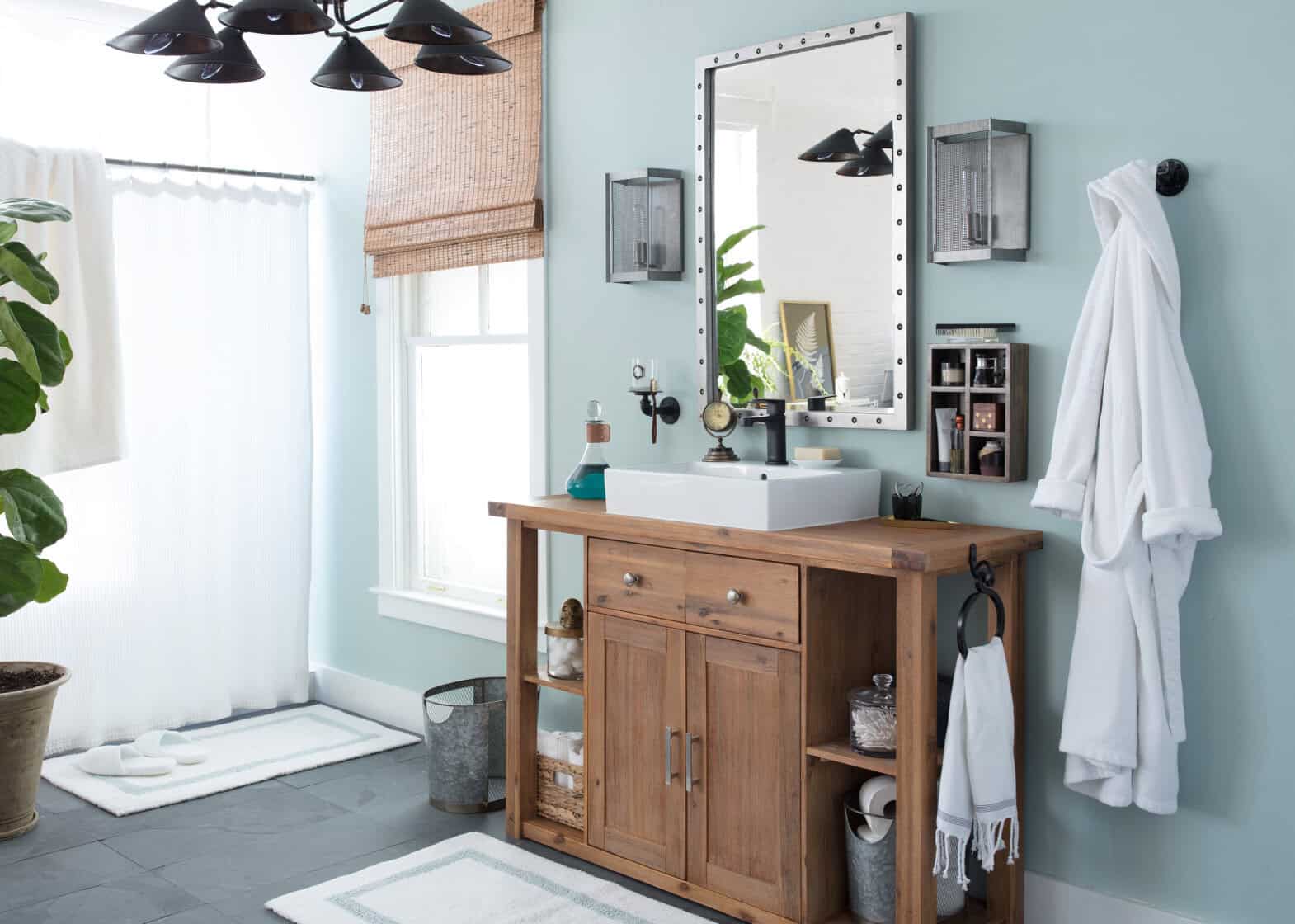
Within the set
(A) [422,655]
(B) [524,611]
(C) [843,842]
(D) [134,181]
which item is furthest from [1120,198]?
(D) [134,181]

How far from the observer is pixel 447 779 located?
3643 mm

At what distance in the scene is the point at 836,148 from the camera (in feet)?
9.98

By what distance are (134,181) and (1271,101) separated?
3.35 metres

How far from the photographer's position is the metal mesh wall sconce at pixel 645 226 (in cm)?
343

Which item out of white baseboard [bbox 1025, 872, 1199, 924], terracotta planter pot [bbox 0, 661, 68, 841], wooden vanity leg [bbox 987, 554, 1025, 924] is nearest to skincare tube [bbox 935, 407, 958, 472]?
wooden vanity leg [bbox 987, 554, 1025, 924]

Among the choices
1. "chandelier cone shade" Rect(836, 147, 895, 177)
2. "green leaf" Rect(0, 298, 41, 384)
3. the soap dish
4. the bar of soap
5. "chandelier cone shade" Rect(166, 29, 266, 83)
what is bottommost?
the soap dish

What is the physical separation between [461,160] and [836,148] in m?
1.42

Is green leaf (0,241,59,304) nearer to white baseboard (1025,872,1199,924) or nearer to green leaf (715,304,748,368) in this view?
green leaf (715,304,748,368)

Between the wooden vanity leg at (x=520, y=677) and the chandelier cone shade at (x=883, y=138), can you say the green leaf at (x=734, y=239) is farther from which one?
the wooden vanity leg at (x=520, y=677)

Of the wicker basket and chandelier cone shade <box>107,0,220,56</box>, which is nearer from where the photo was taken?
chandelier cone shade <box>107,0,220,56</box>

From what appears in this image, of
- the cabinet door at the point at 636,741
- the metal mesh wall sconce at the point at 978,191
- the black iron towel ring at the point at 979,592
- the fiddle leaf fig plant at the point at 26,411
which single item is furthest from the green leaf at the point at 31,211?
the black iron towel ring at the point at 979,592

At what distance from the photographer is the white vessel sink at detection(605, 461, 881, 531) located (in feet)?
8.99

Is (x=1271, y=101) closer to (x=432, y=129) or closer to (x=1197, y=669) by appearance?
(x=1197, y=669)

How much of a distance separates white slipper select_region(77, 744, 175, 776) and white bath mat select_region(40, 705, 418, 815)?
19 mm
